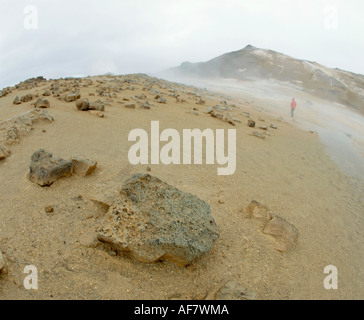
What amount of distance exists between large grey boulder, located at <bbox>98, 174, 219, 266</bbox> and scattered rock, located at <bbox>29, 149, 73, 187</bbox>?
123 centimetres

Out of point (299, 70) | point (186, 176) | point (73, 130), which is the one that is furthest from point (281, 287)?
point (299, 70)

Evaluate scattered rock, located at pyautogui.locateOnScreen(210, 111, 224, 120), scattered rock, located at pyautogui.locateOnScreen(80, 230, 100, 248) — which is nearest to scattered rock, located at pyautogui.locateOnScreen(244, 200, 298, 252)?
scattered rock, located at pyautogui.locateOnScreen(80, 230, 100, 248)

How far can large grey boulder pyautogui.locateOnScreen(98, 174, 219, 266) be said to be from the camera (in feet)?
7.18

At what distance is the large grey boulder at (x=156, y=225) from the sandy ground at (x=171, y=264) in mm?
166

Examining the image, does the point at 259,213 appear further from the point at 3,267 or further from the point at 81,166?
the point at 3,267

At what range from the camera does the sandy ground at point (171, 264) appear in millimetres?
2125

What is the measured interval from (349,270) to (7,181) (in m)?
3.90

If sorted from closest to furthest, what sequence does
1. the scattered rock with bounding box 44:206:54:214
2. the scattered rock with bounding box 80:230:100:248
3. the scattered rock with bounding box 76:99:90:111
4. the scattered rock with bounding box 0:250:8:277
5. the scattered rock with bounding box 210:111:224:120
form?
the scattered rock with bounding box 0:250:8:277 → the scattered rock with bounding box 80:230:100:248 → the scattered rock with bounding box 44:206:54:214 → the scattered rock with bounding box 76:99:90:111 → the scattered rock with bounding box 210:111:224:120

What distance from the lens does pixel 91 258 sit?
2256mm

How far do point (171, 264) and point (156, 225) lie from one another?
371 millimetres

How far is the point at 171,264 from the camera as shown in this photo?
7.63ft

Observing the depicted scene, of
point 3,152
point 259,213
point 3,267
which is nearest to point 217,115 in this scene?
point 259,213

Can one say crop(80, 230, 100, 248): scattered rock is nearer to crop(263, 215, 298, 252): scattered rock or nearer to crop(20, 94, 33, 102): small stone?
crop(263, 215, 298, 252): scattered rock
